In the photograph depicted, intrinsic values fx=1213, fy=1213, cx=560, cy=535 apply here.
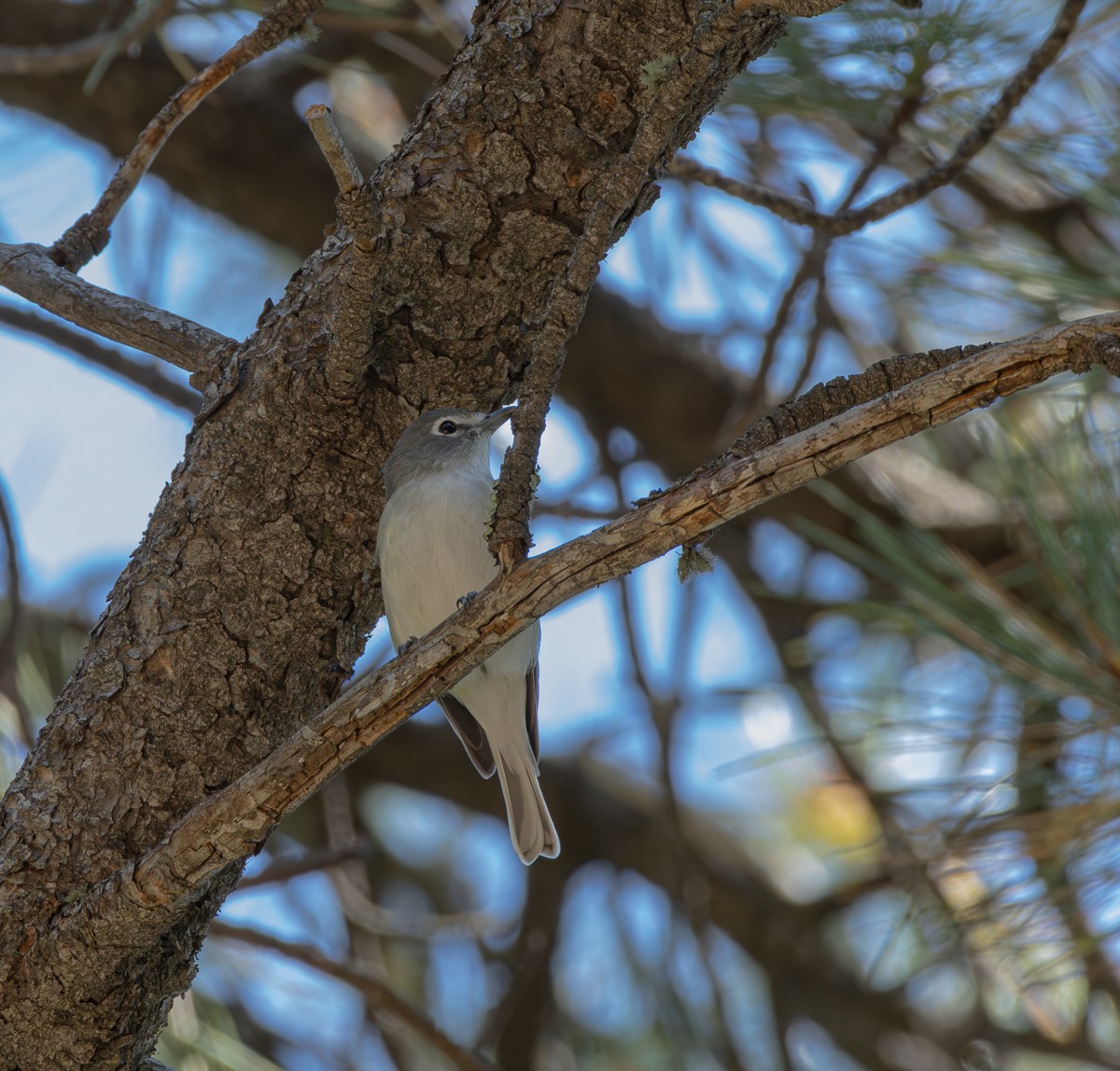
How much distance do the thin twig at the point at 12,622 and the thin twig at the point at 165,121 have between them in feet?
2.01

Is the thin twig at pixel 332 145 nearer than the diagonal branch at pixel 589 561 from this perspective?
No

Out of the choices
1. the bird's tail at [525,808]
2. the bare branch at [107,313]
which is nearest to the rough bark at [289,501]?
the bare branch at [107,313]

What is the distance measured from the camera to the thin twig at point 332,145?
1.65 metres

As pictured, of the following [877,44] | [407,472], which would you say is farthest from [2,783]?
[877,44]

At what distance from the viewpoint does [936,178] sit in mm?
2654

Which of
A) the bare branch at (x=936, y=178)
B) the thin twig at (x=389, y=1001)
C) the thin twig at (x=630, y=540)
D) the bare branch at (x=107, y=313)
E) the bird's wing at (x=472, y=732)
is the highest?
the bare branch at (x=936, y=178)

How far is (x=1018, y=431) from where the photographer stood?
111 inches

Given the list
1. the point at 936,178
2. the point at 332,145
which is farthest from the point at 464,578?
the point at 332,145

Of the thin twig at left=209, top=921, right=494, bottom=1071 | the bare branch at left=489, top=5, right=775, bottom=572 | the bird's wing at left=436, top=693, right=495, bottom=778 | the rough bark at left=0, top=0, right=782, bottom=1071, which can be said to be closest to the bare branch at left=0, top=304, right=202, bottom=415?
the rough bark at left=0, top=0, right=782, bottom=1071

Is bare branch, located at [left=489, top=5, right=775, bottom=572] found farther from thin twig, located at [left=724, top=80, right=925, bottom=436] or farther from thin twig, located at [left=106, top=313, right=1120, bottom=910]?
thin twig, located at [left=724, top=80, right=925, bottom=436]

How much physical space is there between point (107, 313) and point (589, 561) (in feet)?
4.07

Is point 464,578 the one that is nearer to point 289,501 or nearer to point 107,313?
point 289,501

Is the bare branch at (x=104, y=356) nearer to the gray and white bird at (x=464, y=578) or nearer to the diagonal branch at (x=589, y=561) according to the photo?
the gray and white bird at (x=464, y=578)

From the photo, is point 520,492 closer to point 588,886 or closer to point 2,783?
point 2,783
